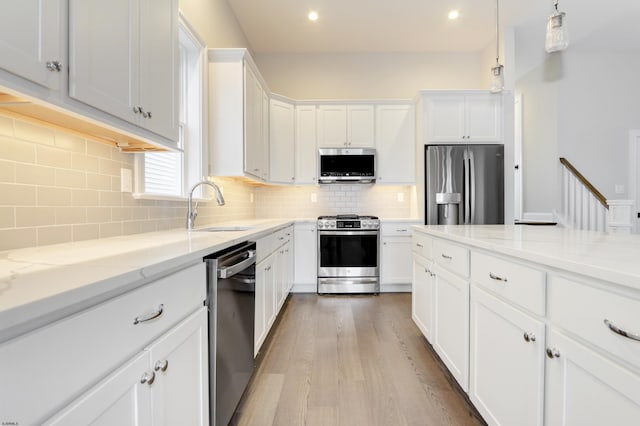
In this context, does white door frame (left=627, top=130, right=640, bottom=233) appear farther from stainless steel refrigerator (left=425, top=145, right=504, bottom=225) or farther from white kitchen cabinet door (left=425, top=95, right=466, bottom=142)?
white kitchen cabinet door (left=425, top=95, right=466, bottom=142)

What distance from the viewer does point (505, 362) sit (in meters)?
1.23

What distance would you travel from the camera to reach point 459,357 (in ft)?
5.44

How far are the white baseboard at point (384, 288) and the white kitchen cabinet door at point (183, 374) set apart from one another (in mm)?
2704

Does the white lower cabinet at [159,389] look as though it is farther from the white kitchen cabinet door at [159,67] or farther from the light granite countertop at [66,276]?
the white kitchen cabinet door at [159,67]

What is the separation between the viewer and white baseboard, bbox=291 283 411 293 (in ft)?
12.9

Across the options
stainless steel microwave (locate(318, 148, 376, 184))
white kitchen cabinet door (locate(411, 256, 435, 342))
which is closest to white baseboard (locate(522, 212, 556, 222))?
stainless steel microwave (locate(318, 148, 376, 184))

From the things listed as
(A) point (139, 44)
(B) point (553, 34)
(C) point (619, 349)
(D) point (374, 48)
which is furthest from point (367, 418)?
(D) point (374, 48)

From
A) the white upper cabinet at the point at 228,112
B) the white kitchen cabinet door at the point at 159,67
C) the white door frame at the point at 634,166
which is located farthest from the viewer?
the white door frame at the point at 634,166

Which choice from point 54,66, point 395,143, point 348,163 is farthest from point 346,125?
point 54,66

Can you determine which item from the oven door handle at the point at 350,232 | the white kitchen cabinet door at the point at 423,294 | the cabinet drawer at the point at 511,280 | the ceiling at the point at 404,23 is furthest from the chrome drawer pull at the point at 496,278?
the ceiling at the point at 404,23

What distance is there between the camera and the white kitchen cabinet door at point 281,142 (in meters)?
4.05

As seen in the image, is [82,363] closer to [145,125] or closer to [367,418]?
[145,125]

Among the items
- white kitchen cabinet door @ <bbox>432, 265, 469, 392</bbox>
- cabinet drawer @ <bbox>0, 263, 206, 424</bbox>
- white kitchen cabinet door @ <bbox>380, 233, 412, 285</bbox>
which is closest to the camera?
cabinet drawer @ <bbox>0, 263, 206, 424</bbox>

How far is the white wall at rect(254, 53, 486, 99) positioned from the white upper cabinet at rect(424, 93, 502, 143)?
724 millimetres
